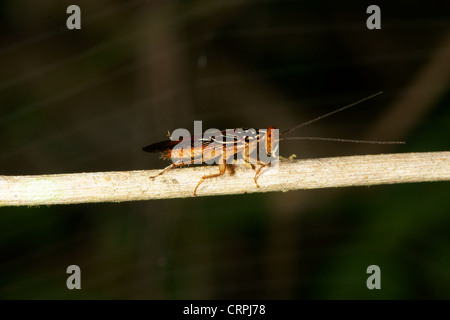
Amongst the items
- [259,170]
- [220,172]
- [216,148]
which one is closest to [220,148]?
[216,148]

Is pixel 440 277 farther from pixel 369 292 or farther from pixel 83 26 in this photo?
pixel 83 26

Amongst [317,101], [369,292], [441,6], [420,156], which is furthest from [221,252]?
[441,6]

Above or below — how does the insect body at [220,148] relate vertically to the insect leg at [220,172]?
above

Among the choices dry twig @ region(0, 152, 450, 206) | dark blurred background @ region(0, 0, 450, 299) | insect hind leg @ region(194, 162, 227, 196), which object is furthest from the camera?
dark blurred background @ region(0, 0, 450, 299)

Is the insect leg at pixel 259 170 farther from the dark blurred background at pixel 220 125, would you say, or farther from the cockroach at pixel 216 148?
the dark blurred background at pixel 220 125

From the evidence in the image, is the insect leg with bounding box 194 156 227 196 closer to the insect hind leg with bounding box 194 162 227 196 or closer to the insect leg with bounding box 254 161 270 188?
the insect hind leg with bounding box 194 162 227 196

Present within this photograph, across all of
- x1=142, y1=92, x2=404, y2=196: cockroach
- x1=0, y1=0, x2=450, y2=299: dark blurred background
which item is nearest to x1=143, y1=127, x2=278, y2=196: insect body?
x1=142, y1=92, x2=404, y2=196: cockroach

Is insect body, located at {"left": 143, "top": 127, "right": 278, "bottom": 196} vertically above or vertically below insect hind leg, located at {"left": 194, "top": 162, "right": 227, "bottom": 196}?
above

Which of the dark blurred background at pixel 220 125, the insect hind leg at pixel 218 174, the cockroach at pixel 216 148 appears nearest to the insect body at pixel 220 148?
the cockroach at pixel 216 148
